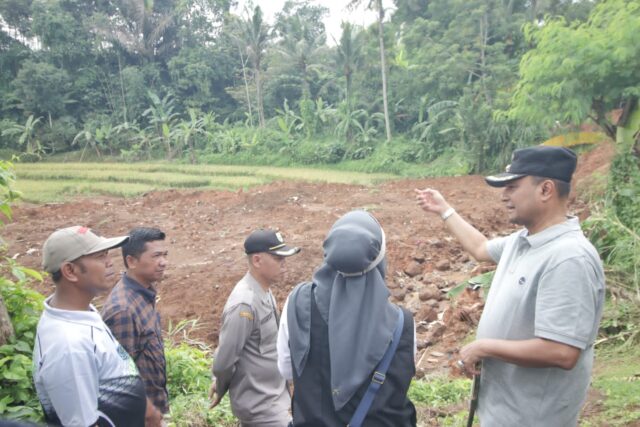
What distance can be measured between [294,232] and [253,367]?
9.17 m

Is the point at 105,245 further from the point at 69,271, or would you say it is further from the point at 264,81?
the point at 264,81

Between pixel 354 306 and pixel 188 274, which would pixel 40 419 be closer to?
pixel 354 306

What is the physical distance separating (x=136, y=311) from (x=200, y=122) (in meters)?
28.5

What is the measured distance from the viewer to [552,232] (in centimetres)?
214

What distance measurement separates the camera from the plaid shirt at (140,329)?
2699mm

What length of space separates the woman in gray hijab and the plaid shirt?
114cm

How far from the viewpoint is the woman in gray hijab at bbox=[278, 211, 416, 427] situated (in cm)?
182

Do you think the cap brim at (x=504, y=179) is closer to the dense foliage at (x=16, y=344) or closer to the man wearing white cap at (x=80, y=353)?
the man wearing white cap at (x=80, y=353)

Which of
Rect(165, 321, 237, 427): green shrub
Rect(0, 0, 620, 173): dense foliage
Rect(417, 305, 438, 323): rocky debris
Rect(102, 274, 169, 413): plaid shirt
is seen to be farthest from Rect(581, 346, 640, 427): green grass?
Rect(0, 0, 620, 173): dense foliage

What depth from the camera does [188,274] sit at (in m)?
9.76

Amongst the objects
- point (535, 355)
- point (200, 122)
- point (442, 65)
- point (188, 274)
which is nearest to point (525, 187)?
point (535, 355)

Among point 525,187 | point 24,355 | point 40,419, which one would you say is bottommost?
point 40,419

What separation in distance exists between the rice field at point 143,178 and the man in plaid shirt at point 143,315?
52.5ft

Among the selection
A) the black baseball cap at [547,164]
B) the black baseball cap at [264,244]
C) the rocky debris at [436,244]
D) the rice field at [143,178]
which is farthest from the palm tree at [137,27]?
the black baseball cap at [547,164]
